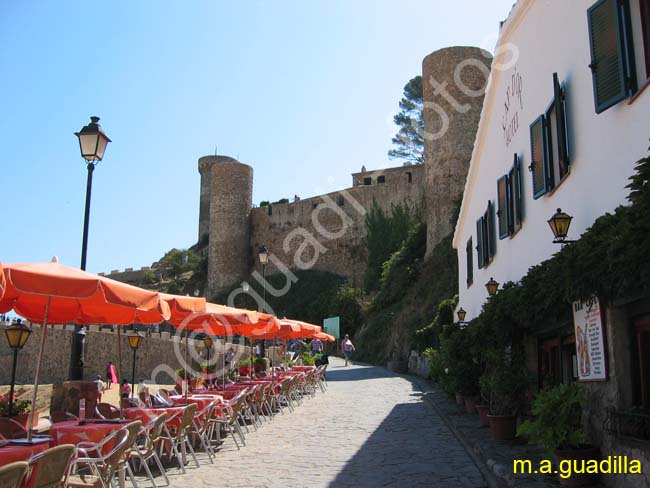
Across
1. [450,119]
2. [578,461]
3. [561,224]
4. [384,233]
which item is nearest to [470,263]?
[561,224]

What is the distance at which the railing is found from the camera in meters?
4.56

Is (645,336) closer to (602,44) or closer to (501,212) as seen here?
(602,44)

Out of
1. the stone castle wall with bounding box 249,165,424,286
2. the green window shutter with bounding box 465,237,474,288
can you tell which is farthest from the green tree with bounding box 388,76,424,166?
the green window shutter with bounding box 465,237,474,288

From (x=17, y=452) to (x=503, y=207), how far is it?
8.05m

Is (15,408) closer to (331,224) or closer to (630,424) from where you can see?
(630,424)

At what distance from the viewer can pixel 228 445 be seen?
8.67m

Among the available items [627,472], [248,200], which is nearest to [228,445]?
[627,472]

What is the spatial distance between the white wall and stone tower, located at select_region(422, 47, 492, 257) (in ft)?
54.5

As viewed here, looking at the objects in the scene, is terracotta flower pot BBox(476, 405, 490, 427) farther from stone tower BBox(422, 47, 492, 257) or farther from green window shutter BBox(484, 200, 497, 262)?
stone tower BBox(422, 47, 492, 257)

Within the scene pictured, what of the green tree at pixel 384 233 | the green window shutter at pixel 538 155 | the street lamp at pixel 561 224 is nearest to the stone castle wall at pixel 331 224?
the green tree at pixel 384 233

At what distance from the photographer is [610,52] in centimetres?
531

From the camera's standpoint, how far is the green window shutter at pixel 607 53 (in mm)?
5098

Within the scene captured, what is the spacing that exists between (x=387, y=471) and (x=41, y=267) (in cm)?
398

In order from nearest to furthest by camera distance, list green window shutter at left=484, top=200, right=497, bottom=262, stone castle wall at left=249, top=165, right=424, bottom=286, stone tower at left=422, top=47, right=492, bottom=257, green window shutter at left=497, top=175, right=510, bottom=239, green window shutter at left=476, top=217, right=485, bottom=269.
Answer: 1. green window shutter at left=497, top=175, right=510, bottom=239
2. green window shutter at left=484, top=200, right=497, bottom=262
3. green window shutter at left=476, top=217, right=485, bottom=269
4. stone tower at left=422, top=47, right=492, bottom=257
5. stone castle wall at left=249, top=165, right=424, bottom=286
